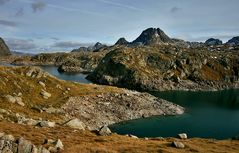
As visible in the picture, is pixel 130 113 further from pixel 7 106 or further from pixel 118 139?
pixel 118 139

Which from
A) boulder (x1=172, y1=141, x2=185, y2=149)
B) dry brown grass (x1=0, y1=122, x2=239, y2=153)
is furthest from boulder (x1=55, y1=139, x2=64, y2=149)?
boulder (x1=172, y1=141, x2=185, y2=149)

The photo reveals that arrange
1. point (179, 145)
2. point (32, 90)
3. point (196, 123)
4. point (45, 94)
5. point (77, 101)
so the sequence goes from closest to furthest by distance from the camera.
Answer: point (179, 145), point (32, 90), point (45, 94), point (77, 101), point (196, 123)

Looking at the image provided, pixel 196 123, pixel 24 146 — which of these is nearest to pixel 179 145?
pixel 24 146

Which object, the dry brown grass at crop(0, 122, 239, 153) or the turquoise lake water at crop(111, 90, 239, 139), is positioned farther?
the turquoise lake water at crop(111, 90, 239, 139)

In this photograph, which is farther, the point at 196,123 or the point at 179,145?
the point at 196,123

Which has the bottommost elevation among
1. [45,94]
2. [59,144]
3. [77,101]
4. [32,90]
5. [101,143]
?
[77,101]

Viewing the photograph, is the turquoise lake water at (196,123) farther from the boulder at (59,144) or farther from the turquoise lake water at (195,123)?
the boulder at (59,144)

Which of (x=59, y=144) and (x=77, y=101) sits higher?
(x=59, y=144)

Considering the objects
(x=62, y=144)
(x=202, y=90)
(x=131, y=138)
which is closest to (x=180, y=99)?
(x=202, y=90)

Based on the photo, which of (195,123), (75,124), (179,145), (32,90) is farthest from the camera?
(195,123)

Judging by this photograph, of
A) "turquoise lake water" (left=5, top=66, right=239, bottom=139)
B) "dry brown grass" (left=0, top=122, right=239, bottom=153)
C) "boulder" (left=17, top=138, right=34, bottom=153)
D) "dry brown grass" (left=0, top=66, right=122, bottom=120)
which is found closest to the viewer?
"boulder" (left=17, top=138, right=34, bottom=153)

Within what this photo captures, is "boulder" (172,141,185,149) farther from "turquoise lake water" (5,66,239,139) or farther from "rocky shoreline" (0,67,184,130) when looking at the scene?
"turquoise lake water" (5,66,239,139)

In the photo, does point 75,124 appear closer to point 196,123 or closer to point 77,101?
point 77,101

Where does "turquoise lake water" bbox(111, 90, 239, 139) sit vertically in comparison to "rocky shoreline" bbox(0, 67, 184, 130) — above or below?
below
